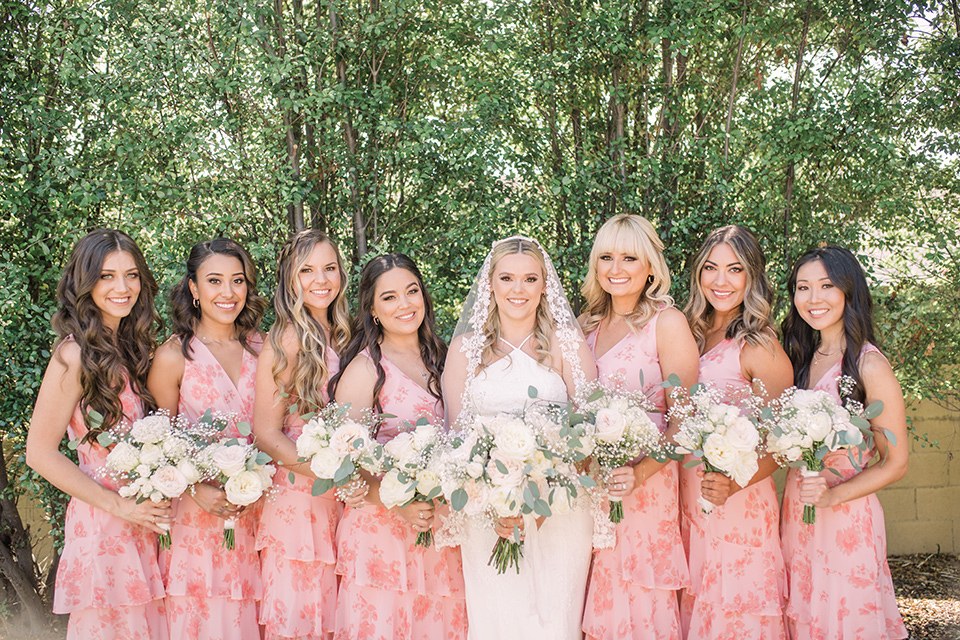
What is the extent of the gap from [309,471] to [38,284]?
2827 mm

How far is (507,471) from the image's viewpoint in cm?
310

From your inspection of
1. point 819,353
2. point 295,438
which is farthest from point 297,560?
point 819,353

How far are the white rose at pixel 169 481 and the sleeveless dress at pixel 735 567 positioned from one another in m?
2.54

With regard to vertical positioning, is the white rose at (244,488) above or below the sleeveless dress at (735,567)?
above

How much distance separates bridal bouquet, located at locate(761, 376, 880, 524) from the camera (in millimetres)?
3246

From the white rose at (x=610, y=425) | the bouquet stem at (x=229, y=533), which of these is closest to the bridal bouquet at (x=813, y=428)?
the white rose at (x=610, y=425)

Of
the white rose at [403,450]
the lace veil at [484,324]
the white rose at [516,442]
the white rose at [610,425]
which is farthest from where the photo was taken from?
the lace veil at [484,324]

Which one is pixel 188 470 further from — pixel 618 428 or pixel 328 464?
pixel 618 428

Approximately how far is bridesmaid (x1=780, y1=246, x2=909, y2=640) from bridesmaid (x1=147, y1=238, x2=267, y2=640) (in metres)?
2.79

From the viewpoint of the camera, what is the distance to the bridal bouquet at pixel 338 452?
335 cm

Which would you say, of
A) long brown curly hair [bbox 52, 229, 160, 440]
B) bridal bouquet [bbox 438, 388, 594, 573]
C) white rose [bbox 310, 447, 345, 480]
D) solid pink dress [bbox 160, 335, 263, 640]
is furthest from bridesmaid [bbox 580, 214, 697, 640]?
long brown curly hair [bbox 52, 229, 160, 440]

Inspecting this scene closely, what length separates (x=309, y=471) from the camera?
383 centimetres

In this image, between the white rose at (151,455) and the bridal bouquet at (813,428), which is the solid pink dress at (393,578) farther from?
the bridal bouquet at (813,428)

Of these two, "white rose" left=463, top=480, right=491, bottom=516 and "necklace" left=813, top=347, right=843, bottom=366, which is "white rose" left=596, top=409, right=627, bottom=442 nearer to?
"white rose" left=463, top=480, right=491, bottom=516
